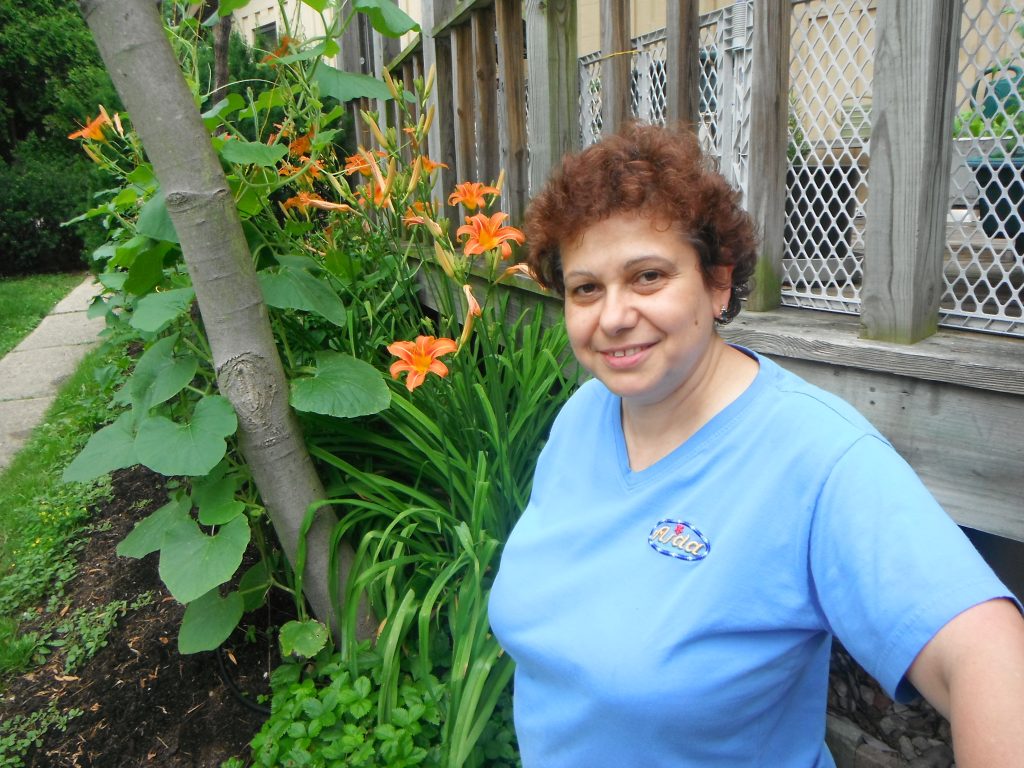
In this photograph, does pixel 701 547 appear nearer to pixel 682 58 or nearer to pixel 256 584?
pixel 682 58

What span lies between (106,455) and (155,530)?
235 mm

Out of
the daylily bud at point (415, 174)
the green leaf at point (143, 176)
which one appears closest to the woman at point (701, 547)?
the daylily bud at point (415, 174)

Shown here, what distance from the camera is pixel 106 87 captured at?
6.50 meters

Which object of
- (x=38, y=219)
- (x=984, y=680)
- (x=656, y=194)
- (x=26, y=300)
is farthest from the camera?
(x=38, y=219)

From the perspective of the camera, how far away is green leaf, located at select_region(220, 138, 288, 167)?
196 centimetres

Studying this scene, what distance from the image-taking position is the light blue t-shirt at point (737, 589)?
0.85m

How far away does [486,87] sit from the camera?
316 centimetres

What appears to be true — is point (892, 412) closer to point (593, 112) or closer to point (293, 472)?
point (293, 472)

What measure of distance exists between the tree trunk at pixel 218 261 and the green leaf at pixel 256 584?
0.64 feet

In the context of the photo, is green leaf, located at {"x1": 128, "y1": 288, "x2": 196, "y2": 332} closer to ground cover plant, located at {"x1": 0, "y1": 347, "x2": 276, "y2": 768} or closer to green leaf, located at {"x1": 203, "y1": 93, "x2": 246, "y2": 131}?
green leaf, located at {"x1": 203, "y1": 93, "x2": 246, "y2": 131}

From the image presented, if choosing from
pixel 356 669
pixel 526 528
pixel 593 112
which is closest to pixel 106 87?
pixel 593 112

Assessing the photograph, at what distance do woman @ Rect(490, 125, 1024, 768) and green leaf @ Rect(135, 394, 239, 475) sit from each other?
0.86 m

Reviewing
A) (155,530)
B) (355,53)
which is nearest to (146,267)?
(155,530)

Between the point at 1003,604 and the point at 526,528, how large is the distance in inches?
32.2
